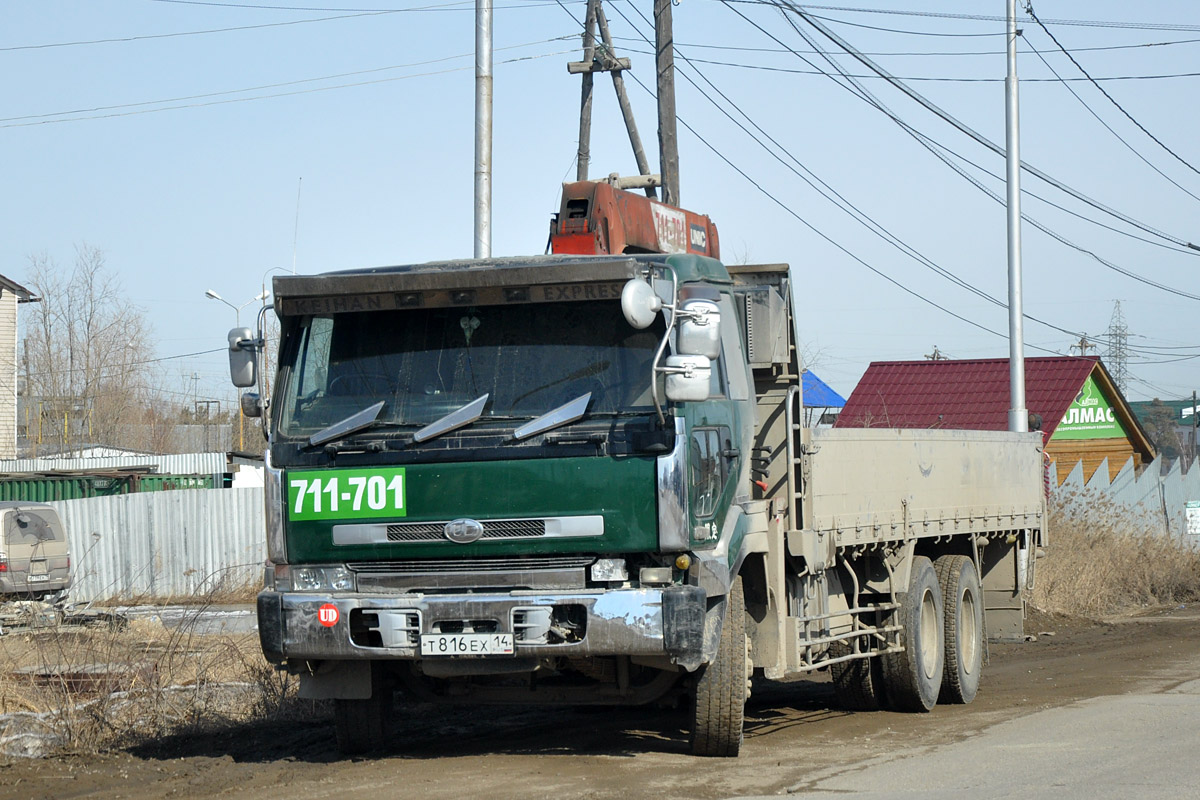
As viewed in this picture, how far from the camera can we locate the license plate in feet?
23.4

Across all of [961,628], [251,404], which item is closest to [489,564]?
[251,404]

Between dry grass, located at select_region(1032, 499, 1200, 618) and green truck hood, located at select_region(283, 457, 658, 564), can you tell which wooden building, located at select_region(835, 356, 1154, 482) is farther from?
green truck hood, located at select_region(283, 457, 658, 564)

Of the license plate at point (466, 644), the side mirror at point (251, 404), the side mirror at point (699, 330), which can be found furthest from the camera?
the side mirror at point (251, 404)

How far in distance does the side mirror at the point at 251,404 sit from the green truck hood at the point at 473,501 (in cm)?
69

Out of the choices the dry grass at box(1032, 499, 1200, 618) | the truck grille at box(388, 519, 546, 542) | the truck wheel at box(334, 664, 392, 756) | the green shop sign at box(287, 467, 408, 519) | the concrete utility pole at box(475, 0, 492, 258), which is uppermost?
the concrete utility pole at box(475, 0, 492, 258)

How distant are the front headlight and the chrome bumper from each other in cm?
8

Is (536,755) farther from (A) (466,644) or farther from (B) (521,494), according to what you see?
(B) (521,494)

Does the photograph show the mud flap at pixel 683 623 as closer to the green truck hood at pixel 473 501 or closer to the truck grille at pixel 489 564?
the green truck hood at pixel 473 501

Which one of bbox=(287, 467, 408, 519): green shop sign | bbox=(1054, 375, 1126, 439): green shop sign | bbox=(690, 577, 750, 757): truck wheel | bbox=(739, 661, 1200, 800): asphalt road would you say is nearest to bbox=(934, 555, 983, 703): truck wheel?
bbox=(739, 661, 1200, 800): asphalt road

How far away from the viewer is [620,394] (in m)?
7.29

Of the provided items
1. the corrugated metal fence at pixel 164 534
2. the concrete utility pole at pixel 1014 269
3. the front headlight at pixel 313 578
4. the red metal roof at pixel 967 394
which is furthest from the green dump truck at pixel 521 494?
the red metal roof at pixel 967 394

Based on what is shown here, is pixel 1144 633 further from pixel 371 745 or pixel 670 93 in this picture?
pixel 371 745

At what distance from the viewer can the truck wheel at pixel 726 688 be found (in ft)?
25.0

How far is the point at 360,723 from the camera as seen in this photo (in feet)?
27.1
